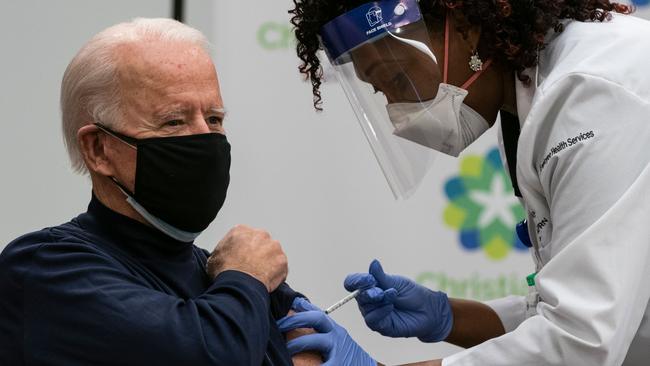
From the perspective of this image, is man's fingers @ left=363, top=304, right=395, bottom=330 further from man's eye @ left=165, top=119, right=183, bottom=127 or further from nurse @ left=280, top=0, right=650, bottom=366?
man's eye @ left=165, top=119, right=183, bottom=127

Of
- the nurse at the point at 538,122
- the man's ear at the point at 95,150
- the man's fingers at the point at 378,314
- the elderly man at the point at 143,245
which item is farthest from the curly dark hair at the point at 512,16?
the man's fingers at the point at 378,314

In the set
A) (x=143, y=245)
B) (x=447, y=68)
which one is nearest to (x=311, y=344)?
(x=143, y=245)

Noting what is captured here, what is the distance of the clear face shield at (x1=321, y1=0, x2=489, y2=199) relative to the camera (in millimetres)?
1682

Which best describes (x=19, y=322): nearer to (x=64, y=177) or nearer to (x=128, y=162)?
(x=128, y=162)

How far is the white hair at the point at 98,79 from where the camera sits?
4.79ft

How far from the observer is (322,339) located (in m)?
1.64

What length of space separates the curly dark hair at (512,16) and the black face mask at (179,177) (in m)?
0.39

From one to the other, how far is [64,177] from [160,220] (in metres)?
1.33

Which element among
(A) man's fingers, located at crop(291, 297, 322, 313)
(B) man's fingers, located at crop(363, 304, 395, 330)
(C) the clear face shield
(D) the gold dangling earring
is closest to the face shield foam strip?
(C) the clear face shield

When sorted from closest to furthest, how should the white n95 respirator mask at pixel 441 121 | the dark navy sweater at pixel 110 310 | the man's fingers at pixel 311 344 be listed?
the dark navy sweater at pixel 110 310, the man's fingers at pixel 311 344, the white n95 respirator mask at pixel 441 121

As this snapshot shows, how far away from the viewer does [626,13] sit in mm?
1871

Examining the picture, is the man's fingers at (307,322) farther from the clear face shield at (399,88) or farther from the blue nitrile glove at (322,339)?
the clear face shield at (399,88)

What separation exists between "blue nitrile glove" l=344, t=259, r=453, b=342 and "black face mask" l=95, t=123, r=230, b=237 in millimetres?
605

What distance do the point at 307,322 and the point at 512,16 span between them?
65 centimetres
